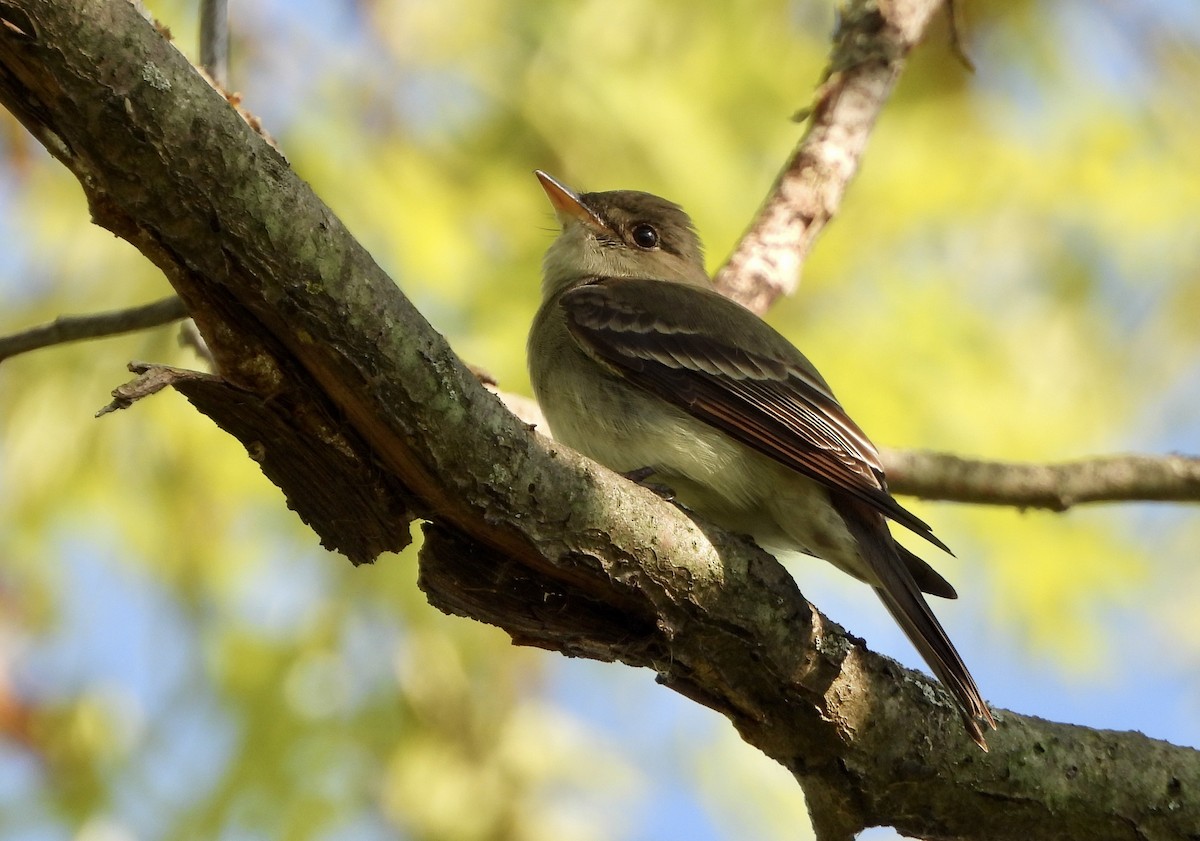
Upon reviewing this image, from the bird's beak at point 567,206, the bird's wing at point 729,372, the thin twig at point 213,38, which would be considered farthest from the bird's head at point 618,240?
the thin twig at point 213,38

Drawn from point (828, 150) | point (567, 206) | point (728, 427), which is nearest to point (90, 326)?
point (728, 427)

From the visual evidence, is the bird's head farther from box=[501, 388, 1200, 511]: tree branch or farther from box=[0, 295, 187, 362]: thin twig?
box=[0, 295, 187, 362]: thin twig

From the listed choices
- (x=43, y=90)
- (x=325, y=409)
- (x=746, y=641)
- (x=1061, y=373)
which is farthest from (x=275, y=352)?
(x=1061, y=373)

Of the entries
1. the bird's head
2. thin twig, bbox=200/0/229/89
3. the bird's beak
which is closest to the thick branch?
the bird's head

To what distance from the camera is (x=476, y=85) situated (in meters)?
6.51

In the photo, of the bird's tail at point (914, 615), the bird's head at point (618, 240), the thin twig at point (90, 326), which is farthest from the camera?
the bird's head at point (618, 240)

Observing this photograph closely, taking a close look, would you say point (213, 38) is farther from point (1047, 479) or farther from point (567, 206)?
point (1047, 479)

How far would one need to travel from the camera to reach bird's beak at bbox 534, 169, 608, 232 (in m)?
5.97

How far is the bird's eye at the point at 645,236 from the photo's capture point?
637 cm

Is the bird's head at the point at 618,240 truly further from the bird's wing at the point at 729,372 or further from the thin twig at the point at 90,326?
the thin twig at the point at 90,326

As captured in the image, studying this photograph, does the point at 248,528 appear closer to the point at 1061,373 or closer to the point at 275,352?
the point at 275,352

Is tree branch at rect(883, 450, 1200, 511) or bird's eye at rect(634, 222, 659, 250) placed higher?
bird's eye at rect(634, 222, 659, 250)

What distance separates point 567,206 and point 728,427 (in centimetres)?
185

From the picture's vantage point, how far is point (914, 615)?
13.8 ft
